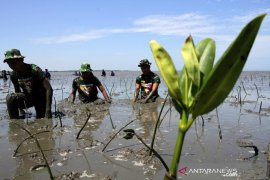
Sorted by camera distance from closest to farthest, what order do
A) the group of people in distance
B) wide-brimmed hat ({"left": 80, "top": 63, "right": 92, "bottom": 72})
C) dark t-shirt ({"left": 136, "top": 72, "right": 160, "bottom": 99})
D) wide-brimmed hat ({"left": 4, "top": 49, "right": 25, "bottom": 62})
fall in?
wide-brimmed hat ({"left": 4, "top": 49, "right": 25, "bottom": 62})
the group of people in distance
wide-brimmed hat ({"left": 80, "top": 63, "right": 92, "bottom": 72})
dark t-shirt ({"left": 136, "top": 72, "right": 160, "bottom": 99})

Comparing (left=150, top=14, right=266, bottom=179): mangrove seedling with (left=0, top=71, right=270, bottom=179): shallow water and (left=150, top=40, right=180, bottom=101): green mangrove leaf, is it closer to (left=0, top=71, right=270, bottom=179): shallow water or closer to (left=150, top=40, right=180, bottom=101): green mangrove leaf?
(left=150, top=40, right=180, bottom=101): green mangrove leaf

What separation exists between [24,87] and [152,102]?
4015 mm

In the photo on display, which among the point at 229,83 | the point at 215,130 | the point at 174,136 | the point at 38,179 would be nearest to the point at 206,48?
the point at 229,83

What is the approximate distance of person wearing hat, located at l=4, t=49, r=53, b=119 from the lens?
6327 millimetres

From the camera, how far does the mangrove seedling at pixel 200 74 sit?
1.09m

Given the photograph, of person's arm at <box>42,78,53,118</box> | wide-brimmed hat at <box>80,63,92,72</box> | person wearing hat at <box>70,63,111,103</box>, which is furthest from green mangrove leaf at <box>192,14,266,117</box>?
person wearing hat at <box>70,63,111,103</box>

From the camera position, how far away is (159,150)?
155 inches

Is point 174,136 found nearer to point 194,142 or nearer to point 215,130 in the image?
point 194,142

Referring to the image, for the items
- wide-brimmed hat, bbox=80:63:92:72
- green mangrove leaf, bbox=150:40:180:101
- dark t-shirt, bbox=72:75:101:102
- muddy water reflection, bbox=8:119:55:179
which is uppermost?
green mangrove leaf, bbox=150:40:180:101

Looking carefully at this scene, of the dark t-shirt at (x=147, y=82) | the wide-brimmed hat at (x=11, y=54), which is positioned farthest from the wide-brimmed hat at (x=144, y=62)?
the wide-brimmed hat at (x=11, y=54)

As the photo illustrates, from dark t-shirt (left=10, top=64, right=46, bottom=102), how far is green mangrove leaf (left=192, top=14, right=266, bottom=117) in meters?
5.71

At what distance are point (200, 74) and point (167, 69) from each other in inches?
5.0

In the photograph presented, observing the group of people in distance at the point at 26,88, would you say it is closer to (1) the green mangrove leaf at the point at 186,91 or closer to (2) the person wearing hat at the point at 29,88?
(2) the person wearing hat at the point at 29,88

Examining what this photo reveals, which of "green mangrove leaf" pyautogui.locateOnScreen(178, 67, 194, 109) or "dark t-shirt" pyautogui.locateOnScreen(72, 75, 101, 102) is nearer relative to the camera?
"green mangrove leaf" pyautogui.locateOnScreen(178, 67, 194, 109)
